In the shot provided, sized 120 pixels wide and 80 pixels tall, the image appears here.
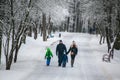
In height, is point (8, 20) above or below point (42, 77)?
above

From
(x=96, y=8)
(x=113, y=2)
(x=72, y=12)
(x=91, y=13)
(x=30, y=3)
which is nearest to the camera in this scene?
(x=30, y=3)

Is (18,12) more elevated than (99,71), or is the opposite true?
(18,12)

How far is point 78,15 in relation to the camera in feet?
317

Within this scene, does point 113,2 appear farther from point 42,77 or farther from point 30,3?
point 42,77

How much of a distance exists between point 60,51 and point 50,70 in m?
2.38

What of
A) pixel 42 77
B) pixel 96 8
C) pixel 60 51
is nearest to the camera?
pixel 42 77

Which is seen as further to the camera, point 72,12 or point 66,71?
point 72,12

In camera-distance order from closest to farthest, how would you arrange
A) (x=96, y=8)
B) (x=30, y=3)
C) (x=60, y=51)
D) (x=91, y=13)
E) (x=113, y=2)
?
(x=30, y=3)
(x=60, y=51)
(x=113, y=2)
(x=96, y=8)
(x=91, y=13)

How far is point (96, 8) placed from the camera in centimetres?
3800

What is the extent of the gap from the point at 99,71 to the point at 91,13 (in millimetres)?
19738

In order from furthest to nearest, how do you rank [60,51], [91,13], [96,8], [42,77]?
[91,13], [96,8], [60,51], [42,77]

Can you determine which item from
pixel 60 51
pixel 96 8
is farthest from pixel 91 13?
pixel 60 51

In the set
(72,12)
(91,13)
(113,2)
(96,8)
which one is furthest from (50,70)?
(72,12)

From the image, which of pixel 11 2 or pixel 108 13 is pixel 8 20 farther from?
pixel 108 13
